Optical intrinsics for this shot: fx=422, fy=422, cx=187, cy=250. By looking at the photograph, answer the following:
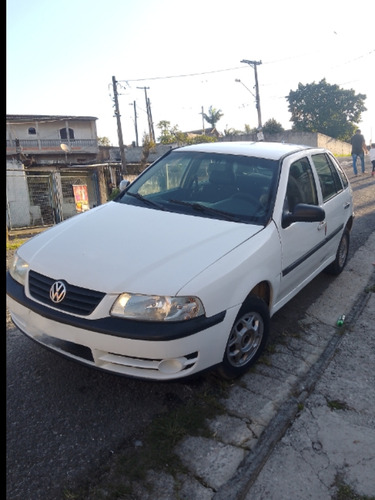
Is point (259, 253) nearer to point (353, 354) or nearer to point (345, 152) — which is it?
point (353, 354)

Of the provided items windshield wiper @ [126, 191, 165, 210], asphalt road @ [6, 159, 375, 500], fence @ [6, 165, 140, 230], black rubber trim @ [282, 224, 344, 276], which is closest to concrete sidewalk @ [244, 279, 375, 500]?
asphalt road @ [6, 159, 375, 500]

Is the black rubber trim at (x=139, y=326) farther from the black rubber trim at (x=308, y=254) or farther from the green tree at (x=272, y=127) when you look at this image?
the green tree at (x=272, y=127)

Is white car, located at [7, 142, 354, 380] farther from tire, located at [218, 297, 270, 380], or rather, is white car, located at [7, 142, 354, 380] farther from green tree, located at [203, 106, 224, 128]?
green tree, located at [203, 106, 224, 128]

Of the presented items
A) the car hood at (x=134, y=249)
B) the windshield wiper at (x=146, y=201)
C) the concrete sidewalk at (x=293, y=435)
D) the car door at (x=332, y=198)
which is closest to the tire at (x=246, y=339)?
the concrete sidewalk at (x=293, y=435)

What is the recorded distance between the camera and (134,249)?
9.38 ft

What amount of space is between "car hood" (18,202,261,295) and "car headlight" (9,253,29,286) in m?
0.05

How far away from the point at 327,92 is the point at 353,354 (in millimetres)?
57914

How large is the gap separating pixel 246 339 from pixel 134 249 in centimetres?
106

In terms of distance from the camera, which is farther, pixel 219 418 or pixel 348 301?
pixel 348 301

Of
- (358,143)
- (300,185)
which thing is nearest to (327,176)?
(300,185)

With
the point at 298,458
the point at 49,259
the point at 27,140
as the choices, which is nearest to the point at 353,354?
the point at 298,458

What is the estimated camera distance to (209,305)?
102 inches

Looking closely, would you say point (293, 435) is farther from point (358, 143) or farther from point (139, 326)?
point (358, 143)

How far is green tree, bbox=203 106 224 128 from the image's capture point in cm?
6475
